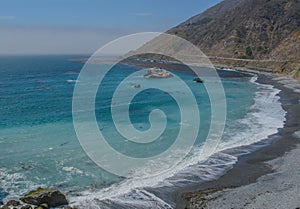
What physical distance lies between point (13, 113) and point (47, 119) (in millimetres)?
6605

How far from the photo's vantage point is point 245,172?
891 inches

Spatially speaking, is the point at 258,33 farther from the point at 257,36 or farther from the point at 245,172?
the point at 245,172

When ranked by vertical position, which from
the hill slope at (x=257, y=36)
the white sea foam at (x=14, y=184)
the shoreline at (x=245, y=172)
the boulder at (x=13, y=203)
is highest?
the hill slope at (x=257, y=36)

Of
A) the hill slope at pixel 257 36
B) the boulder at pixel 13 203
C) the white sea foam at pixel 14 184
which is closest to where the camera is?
the boulder at pixel 13 203

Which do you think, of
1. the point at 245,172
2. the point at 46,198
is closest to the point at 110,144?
the point at 46,198

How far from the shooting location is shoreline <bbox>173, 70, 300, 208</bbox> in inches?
722

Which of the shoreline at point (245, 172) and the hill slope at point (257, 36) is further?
the hill slope at point (257, 36)

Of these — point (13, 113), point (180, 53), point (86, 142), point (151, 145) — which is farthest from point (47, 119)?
point (180, 53)

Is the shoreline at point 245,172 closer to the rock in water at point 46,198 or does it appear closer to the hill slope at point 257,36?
the rock in water at point 46,198

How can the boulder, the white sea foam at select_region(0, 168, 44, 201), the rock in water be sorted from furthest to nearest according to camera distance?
the white sea foam at select_region(0, 168, 44, 201) → the boulder → the rock in water

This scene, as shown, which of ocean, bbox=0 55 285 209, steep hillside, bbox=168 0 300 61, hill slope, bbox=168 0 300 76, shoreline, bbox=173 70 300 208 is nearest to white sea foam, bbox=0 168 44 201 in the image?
ocean, bbox=0 55 285 209

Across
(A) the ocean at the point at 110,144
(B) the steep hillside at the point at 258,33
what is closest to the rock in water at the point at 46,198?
(A) the ocean at the point at 110,144

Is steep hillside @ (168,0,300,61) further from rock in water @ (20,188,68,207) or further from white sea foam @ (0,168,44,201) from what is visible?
rock in water @ (20,188,68,207)

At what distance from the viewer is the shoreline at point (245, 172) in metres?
18.3
